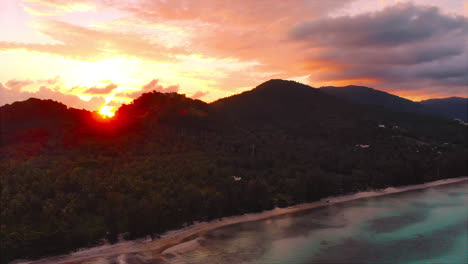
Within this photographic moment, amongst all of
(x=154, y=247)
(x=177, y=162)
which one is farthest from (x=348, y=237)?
(x=177, y=162)

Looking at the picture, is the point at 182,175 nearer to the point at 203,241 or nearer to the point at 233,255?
the point at 203,241

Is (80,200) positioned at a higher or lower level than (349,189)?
higher

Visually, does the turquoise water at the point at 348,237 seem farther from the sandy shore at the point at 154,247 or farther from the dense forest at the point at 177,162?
the dense forest at the point at 177,162

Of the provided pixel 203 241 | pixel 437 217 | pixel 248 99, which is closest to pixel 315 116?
pixel 248 99

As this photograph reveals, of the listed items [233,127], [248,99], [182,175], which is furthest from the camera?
[248,99]

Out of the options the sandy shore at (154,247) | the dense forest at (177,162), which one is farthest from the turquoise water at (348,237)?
the dense forest at (177,162)

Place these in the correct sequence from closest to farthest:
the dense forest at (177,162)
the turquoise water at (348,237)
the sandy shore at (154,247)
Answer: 1. the sandy shore at (154,247)
2. the turquoise water at (348,237)
3. the dense forest at (177,162)

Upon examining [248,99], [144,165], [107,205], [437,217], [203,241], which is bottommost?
Answer: [437,217]
